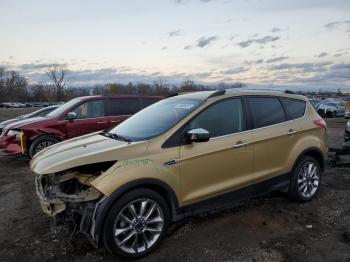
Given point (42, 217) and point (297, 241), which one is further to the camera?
point (42, 217)

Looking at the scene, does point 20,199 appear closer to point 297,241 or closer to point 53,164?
point 53,164

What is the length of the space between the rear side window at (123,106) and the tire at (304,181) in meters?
5.96

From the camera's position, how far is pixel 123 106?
10750 millimetres

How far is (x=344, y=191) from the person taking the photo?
21.5ft

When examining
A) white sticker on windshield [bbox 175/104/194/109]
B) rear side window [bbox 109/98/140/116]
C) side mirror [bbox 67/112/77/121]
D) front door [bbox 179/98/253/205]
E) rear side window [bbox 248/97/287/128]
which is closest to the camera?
front door [bbox 179/98/253/205]

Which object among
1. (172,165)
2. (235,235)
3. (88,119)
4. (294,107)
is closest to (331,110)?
(88,119)

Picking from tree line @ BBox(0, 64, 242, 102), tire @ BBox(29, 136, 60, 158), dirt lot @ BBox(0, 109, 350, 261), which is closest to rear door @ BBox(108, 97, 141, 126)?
tire @ BBox(29, 136, 60, 158)

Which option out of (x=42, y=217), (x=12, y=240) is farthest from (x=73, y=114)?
(x=12, y=240)

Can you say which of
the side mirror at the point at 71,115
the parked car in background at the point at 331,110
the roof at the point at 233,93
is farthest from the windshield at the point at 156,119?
the parked car in background at the point at 331,110

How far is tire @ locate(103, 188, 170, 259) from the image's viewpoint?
3955 mm

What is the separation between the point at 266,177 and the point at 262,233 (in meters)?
0.89

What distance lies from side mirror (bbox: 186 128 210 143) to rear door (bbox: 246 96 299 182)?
102cm

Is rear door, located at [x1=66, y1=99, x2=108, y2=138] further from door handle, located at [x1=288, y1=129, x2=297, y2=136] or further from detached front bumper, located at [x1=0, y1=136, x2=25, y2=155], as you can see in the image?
door handle, located at [x1=288, y1=129, x2=297, y2=136]

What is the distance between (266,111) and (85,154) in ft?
Result: 8.87
